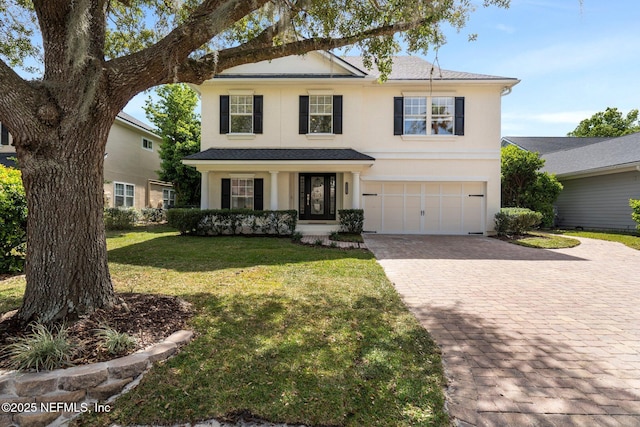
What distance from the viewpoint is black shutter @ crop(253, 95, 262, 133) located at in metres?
13.2

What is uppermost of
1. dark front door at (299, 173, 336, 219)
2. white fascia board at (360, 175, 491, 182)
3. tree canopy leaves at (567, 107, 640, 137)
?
tree canopy leaves at (567, 107, 640, 137)

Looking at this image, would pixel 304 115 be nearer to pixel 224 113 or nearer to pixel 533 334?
pixel 224 113

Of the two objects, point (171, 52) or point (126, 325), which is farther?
point (171, 52)

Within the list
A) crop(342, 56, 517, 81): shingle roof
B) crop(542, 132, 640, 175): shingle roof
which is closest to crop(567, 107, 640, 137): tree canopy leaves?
crop(542, 132, 640, 175): shingle roof

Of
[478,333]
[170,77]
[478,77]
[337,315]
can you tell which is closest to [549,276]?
[478,333]

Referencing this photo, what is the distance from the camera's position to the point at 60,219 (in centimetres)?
329

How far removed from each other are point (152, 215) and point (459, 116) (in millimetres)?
16713

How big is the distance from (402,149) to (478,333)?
10.5 m

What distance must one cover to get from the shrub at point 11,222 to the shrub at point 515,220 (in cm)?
1435

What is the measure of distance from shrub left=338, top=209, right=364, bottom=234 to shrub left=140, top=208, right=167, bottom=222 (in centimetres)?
1184

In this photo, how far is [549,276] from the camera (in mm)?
6523

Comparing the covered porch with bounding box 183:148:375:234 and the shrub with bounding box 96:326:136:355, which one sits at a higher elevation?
the covered porch with bounding box 183:148:375:234

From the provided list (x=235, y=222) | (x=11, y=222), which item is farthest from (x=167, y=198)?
(x=11, y=222)

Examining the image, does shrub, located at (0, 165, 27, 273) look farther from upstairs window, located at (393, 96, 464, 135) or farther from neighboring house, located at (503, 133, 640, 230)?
neighboring house, located at (503, 133, 640, 230)
